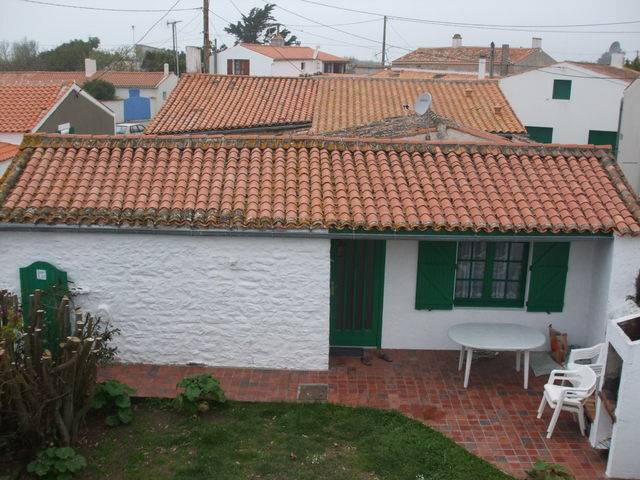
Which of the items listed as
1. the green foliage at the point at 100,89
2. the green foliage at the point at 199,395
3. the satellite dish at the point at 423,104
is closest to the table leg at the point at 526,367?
the green foliage at the point at 199,395

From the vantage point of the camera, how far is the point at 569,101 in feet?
102

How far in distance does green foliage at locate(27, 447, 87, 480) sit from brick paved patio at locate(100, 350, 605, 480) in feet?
6.15

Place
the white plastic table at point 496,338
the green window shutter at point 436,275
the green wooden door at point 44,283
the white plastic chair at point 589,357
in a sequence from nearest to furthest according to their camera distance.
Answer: the white plastic chair at point 589,357, the white plastic table at point 496,338, the green wooden door at point 44,283, the green window shutter at point 436,275

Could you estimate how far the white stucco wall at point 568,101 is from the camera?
100 feet

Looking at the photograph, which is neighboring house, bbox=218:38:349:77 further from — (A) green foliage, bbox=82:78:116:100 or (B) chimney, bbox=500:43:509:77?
(B) chimney, bbox=500:43:509:77

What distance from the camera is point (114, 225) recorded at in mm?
9281

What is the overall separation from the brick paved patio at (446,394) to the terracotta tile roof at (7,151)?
396 inches

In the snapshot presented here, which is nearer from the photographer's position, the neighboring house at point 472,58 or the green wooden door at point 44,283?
the green wooden door at point 44,283

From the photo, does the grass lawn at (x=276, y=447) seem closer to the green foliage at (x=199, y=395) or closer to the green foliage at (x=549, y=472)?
the green foliage at (x=199, y=395)

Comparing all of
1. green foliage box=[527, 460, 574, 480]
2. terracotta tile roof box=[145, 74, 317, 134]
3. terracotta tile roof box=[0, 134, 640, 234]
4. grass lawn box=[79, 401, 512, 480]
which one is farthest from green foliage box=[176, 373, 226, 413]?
terracotta tile roof box=[145, 74, 317, 134]

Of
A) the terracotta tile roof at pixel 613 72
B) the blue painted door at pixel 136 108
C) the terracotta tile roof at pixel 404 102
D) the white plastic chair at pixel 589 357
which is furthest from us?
the blue painted door at pixel 136 108

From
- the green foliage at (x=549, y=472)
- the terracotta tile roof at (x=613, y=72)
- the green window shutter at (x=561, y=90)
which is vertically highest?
the terracotta tile roof at (x=613, y=72)

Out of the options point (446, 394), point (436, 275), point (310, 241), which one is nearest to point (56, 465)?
point (310, 241)

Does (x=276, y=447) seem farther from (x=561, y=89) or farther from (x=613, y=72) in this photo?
(x=613, y=72)
